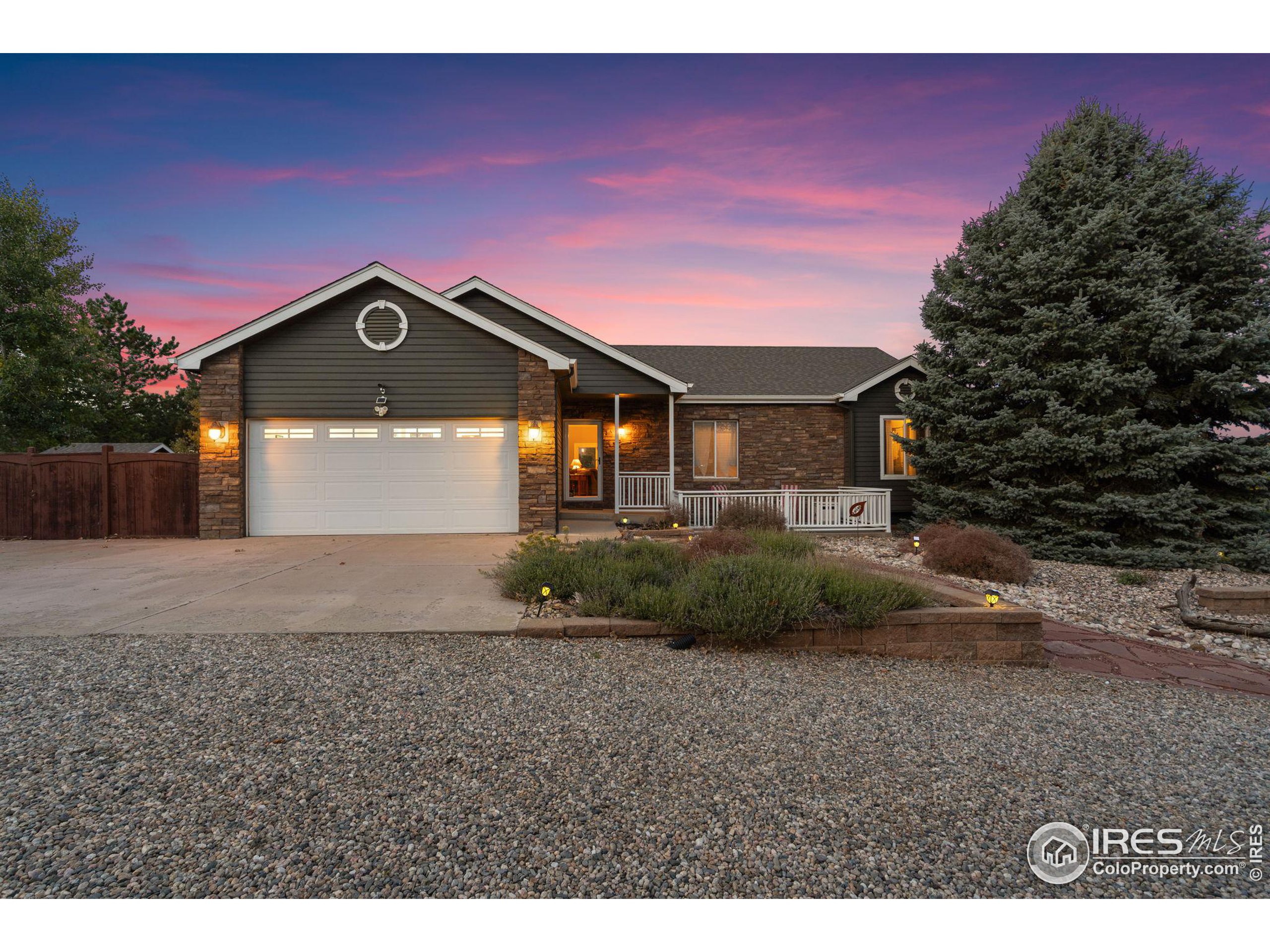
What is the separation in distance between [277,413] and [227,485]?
1.60 metres

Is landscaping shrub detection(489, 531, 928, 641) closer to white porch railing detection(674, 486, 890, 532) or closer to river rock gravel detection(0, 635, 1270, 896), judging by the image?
river rock gravel detection(0, 635, 1270, 896)

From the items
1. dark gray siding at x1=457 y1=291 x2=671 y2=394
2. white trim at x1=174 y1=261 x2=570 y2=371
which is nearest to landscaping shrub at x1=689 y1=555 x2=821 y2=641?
white trim at x1=174 y1=261 x2=570 y2=371

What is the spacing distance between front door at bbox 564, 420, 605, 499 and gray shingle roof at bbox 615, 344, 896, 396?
275 centimetres

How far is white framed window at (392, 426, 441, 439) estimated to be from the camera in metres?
11.1

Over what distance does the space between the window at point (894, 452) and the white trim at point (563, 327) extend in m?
5.51

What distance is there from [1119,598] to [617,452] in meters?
8.77

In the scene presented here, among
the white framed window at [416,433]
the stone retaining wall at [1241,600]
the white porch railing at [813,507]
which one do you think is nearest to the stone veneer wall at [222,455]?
the white framed window at [416,433]

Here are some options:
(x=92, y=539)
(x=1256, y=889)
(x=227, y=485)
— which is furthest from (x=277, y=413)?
(x=1256, y=889)

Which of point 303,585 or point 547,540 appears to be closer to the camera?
point 303,585

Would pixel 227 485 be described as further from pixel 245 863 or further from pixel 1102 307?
pixel 1102 307

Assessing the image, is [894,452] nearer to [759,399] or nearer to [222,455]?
[759,399]

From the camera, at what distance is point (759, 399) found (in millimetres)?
14539

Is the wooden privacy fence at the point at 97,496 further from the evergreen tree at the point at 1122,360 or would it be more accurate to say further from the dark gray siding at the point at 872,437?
the evergreen tree at the point at 1122,360

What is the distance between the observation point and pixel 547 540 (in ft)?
26.4
